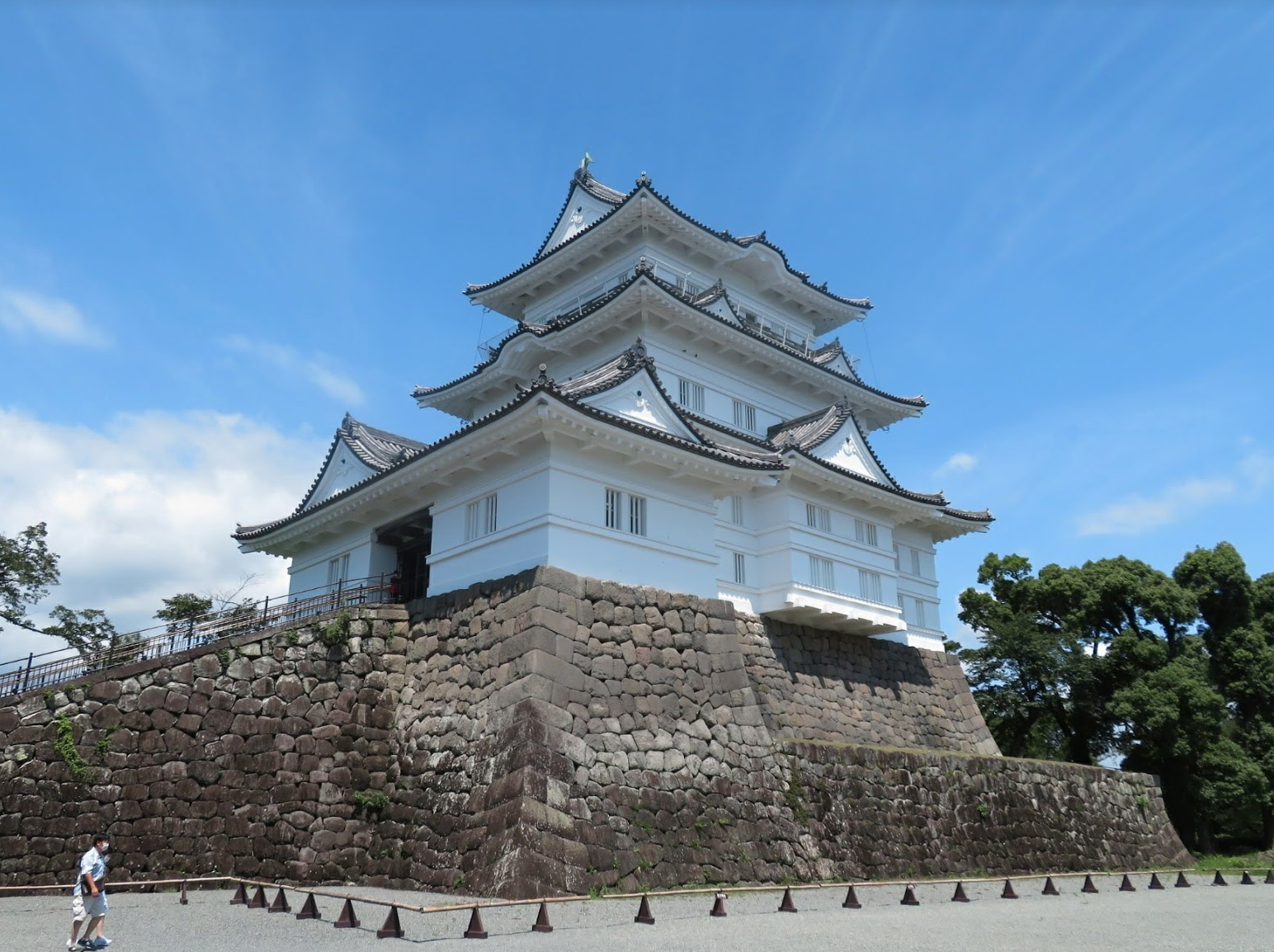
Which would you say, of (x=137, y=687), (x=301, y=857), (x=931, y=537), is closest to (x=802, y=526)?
(x=931, y=537)

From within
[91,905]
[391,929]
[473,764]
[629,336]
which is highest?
[629,336]

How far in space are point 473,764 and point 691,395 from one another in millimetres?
12026

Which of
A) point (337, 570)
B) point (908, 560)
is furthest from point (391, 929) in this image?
point (908, 560)

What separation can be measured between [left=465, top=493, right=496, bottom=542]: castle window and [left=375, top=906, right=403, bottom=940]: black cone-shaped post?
23.5 feet

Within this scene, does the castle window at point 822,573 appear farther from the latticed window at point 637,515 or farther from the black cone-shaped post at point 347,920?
the black cone-shaped post at point 347,920

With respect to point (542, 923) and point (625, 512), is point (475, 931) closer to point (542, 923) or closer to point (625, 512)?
point (542, 923)

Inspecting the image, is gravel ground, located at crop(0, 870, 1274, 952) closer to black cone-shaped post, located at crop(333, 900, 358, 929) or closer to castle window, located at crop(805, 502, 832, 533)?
black cone-shaped post, located at crop(333, 900, 358, 929)

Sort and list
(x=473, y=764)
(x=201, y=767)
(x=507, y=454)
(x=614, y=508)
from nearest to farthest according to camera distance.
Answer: (x=473, y=764) → (x=201, y=767) → (x=507, y=454) → (x=614, y=508)

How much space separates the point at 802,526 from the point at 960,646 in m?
13.9

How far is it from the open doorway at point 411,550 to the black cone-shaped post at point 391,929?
28.6 feet

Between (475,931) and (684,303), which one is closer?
(475,931)

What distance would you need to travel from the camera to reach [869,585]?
2220 centimetres

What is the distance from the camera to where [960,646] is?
31812 mm

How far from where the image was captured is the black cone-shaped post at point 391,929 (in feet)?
32.4
